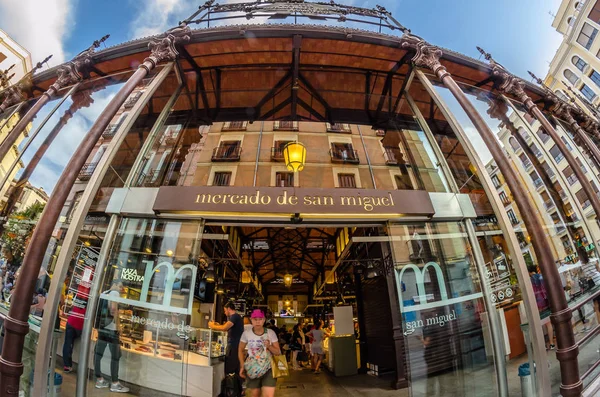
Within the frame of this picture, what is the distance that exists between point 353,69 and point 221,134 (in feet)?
12.2

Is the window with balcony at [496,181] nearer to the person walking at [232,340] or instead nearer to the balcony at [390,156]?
the balcony at [390,156]

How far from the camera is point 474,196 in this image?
529 centimetres

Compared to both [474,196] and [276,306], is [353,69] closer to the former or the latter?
[474,196]

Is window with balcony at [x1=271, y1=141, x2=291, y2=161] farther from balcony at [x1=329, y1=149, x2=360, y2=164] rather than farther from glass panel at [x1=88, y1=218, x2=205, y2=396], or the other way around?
glass panel at [x1=88, y1=218, x2=205, y2=396]

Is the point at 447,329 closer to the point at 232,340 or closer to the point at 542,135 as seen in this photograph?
the point at 232,340

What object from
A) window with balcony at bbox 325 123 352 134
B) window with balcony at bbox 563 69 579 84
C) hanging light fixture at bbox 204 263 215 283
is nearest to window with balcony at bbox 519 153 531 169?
window with balcony at bbox 325 123 352 134

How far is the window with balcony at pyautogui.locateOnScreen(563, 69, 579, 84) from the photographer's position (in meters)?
28.1

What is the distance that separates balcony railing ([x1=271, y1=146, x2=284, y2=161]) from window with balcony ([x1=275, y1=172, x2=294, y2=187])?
0.47m

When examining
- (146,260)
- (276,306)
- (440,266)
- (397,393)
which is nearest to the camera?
(146,260)

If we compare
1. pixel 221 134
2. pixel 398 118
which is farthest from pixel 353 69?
pixel 221 134

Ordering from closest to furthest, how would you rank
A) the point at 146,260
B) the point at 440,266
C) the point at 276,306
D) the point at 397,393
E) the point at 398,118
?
the point at 146,260 < the point at 440,266 < the point at 397,393 < the point at 398,118 < the point at 276,306

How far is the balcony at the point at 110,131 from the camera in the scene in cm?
477

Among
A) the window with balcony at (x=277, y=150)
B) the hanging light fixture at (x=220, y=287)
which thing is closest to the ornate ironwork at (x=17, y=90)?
the window with balcony at (x=277, y=150)

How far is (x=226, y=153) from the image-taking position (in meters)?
6.36
